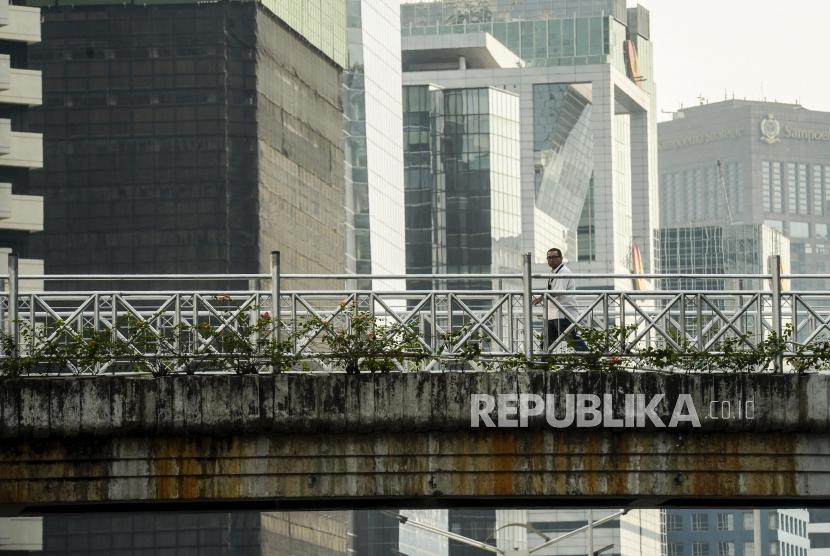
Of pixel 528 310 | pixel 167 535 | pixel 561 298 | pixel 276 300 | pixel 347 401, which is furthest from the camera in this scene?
pixel 167 535

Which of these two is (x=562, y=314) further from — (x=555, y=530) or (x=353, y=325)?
(x=555, y=530)

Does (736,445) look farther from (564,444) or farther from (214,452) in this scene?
(214,452)

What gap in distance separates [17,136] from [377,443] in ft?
229

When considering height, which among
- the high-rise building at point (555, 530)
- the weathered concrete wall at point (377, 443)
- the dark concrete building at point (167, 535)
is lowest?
the high-rise building at point (555, 530)

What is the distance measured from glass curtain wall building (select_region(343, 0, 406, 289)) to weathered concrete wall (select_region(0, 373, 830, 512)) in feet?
389

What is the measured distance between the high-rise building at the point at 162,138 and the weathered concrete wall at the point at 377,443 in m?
95.8

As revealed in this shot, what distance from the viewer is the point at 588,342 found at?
24.5 metres

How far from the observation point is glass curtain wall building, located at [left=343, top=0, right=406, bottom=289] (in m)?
149

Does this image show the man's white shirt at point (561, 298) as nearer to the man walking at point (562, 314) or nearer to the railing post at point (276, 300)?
the man walking at point (562, 314)

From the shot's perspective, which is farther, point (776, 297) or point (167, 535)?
point (167, 535)

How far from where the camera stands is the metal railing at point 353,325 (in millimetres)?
24266

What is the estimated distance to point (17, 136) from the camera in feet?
298

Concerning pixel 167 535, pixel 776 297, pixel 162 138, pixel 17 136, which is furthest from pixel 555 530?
pixel 776 297

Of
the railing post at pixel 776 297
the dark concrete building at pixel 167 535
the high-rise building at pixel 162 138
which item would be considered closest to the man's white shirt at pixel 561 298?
the railing post at pixel 776 297
